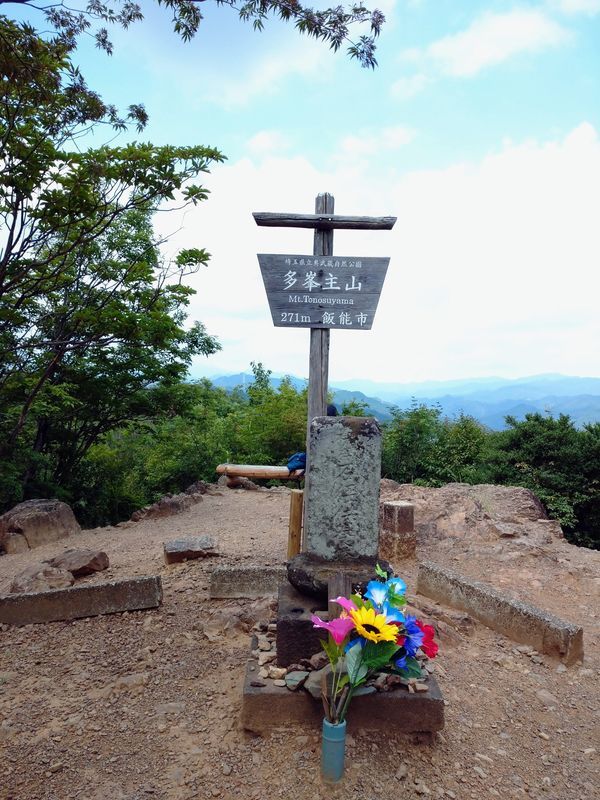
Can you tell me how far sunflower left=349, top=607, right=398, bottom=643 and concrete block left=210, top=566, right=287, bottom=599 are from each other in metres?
2.13

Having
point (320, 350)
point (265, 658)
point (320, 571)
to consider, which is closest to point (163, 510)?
point (320, 350)

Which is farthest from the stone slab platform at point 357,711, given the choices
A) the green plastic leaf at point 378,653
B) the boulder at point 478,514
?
the boulder at point 478,514

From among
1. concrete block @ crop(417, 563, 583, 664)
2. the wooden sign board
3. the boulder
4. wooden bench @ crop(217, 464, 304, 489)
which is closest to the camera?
concrete block @ crop(417, 563, 583, 664)

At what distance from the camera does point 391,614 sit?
8.20ft

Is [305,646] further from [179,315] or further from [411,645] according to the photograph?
[179,315]

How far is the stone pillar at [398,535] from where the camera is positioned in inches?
226

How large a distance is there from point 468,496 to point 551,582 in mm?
2287

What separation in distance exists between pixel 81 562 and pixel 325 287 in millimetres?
3665

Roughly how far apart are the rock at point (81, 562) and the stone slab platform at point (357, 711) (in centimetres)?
292

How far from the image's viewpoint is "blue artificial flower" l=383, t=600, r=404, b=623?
2474 mm

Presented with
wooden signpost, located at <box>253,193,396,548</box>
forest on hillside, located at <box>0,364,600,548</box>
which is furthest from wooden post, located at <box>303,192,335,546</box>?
forest on hillside, located at <box>0,364,600,548</box>

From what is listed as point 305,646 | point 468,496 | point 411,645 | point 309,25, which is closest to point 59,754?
point 305,646

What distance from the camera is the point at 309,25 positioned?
361cm

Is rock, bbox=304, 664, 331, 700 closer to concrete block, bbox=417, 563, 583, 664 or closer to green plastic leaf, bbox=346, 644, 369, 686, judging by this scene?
green plastic leaf, bbox=346, 644, 369, 686
